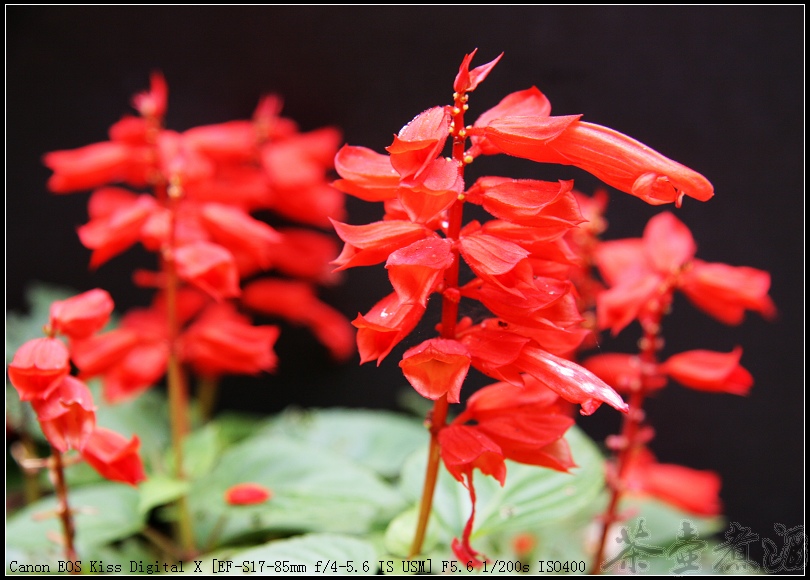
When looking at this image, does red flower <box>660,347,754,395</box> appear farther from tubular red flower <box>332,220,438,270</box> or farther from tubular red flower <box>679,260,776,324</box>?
tubular red flower <box>332,220,438,270</box>

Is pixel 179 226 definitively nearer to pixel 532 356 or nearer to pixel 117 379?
pixel 117 379

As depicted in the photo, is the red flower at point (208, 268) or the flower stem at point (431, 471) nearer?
the flower stem at point (431, 471)

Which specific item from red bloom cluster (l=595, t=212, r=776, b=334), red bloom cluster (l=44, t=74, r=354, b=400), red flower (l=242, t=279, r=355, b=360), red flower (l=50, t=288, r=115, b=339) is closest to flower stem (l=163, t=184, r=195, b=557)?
red bloom cluster (l=44, t=74, r=354, b=400)

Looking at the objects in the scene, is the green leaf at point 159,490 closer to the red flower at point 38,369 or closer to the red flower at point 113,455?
the red flower at point 113,455

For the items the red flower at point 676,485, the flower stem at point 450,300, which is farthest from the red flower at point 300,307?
the flower stem at point 450,300

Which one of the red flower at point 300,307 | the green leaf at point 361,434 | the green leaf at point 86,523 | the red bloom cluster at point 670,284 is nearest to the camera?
the red bloom cluster at point 670,284

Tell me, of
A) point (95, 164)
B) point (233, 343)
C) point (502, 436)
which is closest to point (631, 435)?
point (502, 436)

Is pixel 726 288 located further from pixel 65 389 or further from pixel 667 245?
pixel 65 389

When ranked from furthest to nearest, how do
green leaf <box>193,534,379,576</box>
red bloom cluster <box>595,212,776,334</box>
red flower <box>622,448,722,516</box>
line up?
1. red flower <box>622,448,722,516</box>
2. red bloom cluster <box>595,212,776,334</box>
3. green leaf <box>193,534,379,576</box>
